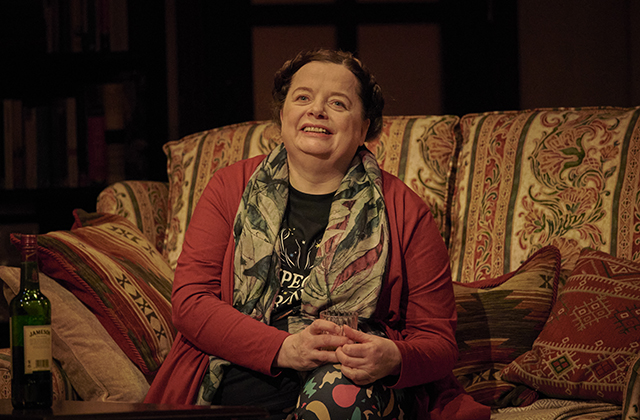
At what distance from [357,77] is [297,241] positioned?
46 cm

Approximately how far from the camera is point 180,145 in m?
2.63

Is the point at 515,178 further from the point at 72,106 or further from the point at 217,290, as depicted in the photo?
the point at 72,106

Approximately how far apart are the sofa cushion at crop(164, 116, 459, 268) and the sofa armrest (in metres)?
0.06

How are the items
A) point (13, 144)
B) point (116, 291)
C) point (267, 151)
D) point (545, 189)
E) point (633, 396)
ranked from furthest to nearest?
1. point (13, 144)
2. point (267, 151)
3. point (545, 189)
4. point (116, 291)
5. point (633, 396)

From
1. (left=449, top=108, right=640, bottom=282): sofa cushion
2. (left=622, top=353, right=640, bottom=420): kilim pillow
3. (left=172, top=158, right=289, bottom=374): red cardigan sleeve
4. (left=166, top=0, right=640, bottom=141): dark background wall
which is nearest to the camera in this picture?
(left=622, top=353, right=640, bottom=420): kilim pillow

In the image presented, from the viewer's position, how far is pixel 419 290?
5.39 ft

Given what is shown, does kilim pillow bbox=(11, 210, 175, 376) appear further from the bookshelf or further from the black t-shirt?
the bookshelf

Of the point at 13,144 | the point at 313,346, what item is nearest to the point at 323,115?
the point at 313,346

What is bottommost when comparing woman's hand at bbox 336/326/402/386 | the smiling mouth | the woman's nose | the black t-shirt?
woman's hand at bbox 336/326/402/386

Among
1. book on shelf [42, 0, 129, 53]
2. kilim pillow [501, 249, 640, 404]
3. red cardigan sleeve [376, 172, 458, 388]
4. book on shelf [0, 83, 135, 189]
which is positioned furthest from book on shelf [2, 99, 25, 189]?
kilim pillow [501, 249, 640, 404]

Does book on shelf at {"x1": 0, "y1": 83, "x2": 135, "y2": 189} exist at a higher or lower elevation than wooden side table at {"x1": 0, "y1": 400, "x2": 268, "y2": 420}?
higher

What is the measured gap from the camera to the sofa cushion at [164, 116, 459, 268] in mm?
2244

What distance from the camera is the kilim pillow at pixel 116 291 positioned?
173cm

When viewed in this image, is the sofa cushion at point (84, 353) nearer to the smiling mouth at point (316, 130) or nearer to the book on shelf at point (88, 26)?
the smiling mouth at point (316, 130)
